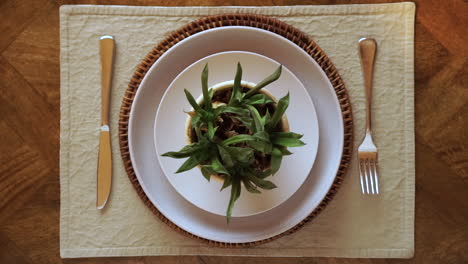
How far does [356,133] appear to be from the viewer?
605mm

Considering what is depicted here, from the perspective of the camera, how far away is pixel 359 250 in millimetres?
612

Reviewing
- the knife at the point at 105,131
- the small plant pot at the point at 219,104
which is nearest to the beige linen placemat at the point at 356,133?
the knife at the point at 105,131

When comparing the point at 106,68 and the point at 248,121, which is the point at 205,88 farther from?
the point at 106,68

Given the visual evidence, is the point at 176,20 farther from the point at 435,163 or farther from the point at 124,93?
the point at 435,163

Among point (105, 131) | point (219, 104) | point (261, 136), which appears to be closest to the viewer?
point (261, 136)

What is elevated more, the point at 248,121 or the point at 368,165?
the point at 248,121

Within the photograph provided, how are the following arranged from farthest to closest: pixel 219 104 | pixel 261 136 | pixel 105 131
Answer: pixel 105 131
pixel 219 104
pixel 261 136

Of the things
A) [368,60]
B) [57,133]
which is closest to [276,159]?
[368,60]

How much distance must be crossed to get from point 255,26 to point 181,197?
0.84ft

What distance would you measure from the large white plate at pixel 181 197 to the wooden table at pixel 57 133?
87 mm

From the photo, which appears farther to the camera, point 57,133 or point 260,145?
point 57,133

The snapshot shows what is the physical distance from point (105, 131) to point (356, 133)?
363 millimetres

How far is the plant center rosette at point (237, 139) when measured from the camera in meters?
0.42

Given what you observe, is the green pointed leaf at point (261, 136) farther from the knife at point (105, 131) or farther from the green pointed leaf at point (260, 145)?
the knife at point (105, 131)
